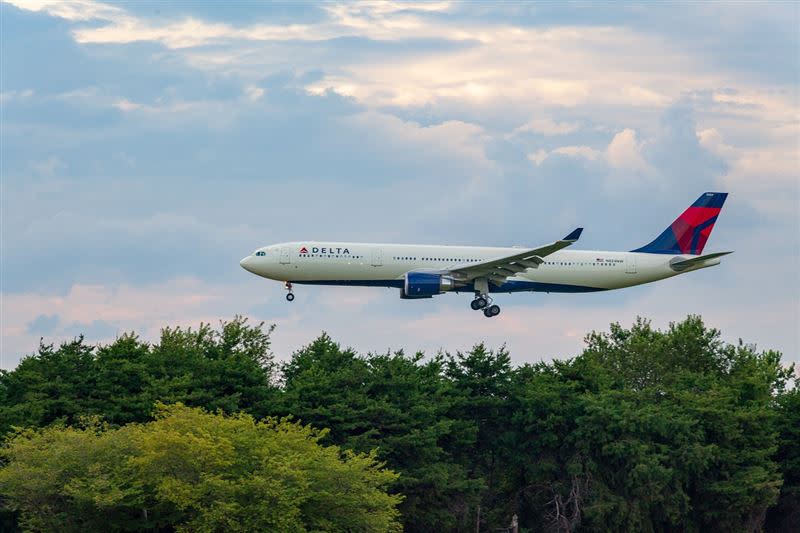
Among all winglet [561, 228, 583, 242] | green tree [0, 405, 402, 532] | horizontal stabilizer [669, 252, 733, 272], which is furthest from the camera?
horizontal stabilizer [669, 252, 733, 272]

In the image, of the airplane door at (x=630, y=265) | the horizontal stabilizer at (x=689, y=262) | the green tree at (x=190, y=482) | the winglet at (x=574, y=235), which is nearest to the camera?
the green tree at (x=190, y=482)

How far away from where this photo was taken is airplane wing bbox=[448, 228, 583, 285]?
87.7 meters

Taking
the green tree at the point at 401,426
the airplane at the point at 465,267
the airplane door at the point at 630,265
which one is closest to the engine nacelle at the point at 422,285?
the airplane at the point at 465,267

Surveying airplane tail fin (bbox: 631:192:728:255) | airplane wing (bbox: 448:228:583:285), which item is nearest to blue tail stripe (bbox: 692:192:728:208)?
airplane tail fin (bbox: 631:192:728:255)

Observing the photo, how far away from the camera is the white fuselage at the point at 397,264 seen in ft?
285

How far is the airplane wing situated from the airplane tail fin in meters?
12.7

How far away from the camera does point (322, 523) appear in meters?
71.6

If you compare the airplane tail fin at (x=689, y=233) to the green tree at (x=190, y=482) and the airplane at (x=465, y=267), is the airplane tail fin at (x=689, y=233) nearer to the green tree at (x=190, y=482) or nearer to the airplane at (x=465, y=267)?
the airplane at (x=465, y=267)

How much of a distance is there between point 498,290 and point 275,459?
23428 millimetres

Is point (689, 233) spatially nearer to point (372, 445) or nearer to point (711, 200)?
point (711, 200)

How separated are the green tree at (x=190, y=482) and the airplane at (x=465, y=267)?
1258 centimetres

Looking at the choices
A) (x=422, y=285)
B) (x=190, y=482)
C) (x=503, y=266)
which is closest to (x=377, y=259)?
(x=422, y=285)

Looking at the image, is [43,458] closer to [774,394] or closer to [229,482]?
[229,482]

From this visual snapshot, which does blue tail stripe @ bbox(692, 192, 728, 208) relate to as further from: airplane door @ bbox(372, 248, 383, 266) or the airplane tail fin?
airplane door @ bbox(372, 248, 383, 266)
